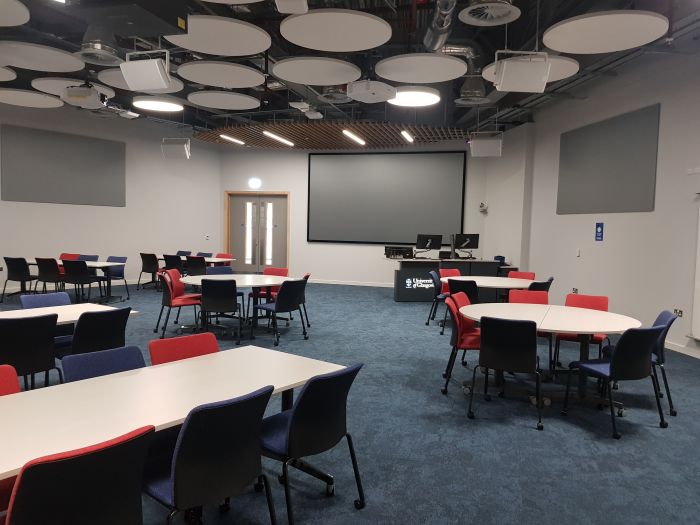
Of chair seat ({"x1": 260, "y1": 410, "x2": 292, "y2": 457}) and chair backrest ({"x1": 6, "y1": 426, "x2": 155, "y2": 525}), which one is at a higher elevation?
chair backrest ({"x1": 6, "y1": 426, "x2": 155, "y2": 525})

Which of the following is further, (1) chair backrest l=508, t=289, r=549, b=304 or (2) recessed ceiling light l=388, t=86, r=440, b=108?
(2) recessed ceiling light l=388, t=86, r=440, b=108

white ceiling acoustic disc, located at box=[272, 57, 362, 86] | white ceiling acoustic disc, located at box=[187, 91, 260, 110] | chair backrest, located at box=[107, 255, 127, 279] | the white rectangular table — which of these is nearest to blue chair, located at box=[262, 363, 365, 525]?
the white rectangular table

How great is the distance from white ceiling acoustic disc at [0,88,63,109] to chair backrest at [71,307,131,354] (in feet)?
17.9

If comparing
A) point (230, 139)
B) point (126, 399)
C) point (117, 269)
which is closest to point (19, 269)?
point (117, 269)

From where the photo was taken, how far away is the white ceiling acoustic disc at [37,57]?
4902 millimetres

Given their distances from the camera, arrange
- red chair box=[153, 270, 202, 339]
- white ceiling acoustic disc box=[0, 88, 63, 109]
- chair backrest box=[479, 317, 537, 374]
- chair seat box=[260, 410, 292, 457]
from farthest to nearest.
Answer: white ceiling acoustic disc box=[0, 88, 63, 109], red chair box=[153, 270, 202, 339], chair backrest box=[479, 317, 537, 374], chair seat box=[260, 410, 292, 457]

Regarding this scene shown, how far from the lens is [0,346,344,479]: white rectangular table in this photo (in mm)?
1547

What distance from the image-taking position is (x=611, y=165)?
6.96 metres

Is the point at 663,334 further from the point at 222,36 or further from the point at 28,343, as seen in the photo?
the point at 28,343

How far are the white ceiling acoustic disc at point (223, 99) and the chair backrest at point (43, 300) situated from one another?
3.76m

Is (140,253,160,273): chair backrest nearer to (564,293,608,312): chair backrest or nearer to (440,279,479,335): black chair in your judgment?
(440,279,479,335): black chair

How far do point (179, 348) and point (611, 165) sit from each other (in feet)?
22.4

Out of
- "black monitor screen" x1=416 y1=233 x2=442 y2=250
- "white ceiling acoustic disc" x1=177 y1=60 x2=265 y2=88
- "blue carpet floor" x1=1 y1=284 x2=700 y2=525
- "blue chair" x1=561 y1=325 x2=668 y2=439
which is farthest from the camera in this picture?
"black monitor screen" x1=416 y1=233 x2=442 y2=250

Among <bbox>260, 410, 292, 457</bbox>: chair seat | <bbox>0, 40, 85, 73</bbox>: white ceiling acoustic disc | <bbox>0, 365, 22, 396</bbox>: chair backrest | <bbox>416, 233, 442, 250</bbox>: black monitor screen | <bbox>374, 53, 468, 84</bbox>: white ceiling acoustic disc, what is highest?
<bbox>0, 40, 85, 73</bbox>: white ceiling acoustic disc
